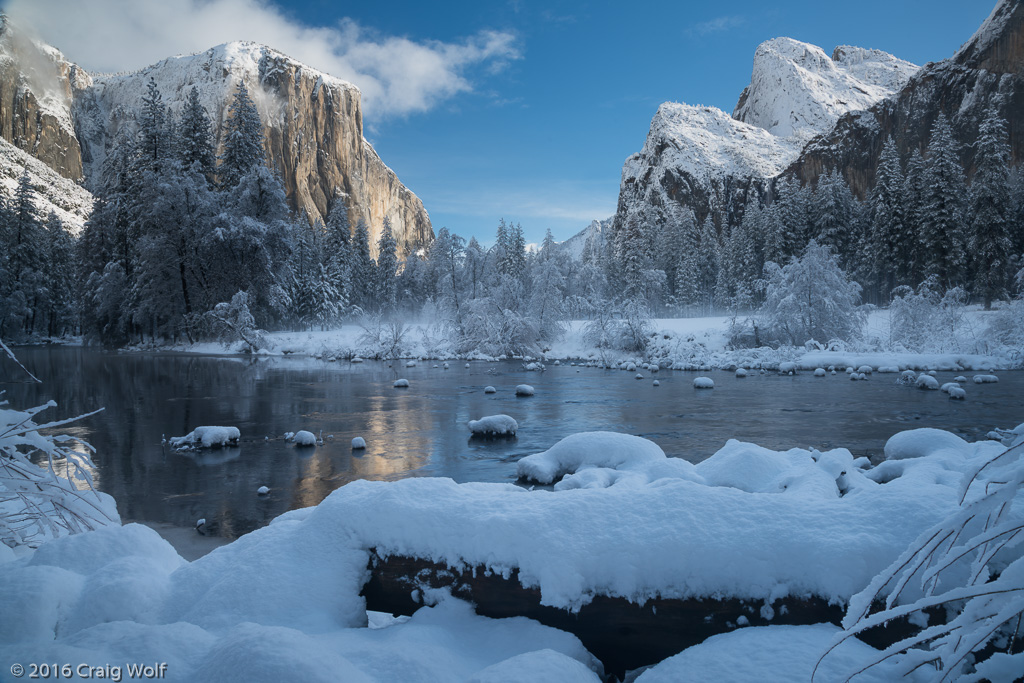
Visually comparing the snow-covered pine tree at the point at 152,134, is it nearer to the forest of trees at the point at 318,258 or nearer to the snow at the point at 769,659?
the forest of trees at the point at 318,258

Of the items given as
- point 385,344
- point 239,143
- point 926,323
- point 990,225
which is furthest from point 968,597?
point 239,143

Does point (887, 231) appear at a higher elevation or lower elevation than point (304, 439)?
higher

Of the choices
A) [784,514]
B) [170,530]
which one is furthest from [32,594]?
[784,514]

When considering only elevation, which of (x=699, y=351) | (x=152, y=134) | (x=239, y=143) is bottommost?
(x=699, y=351)

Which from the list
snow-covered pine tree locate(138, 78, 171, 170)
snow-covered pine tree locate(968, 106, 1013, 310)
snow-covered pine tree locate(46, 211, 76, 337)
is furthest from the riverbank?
snow-covered pine tree locate(46, 211, 76, 337)

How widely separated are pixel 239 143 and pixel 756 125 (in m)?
132

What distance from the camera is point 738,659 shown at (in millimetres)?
2326

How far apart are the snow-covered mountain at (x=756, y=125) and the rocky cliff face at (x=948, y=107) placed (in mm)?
15598

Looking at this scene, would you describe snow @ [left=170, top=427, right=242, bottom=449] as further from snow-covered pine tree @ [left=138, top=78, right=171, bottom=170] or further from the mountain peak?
the mountain peak

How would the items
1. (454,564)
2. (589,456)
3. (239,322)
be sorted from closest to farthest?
1. (454,564)
2. (589,456)
3. (239,322)

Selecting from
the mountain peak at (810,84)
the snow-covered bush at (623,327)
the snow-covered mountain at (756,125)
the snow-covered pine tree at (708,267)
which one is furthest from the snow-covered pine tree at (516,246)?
the mountain peak at (810,84)

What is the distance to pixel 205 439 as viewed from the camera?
895cm

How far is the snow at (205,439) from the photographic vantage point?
8961 millimetres

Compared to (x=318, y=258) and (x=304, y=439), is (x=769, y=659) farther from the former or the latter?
(x=318, y=258)
